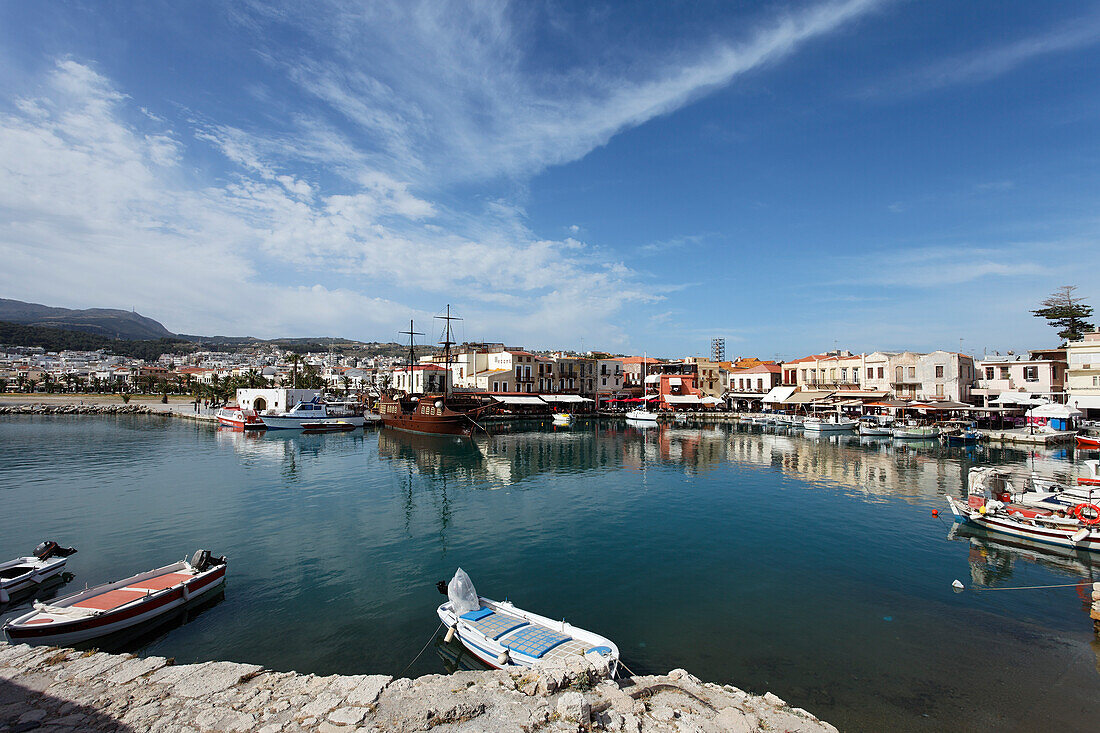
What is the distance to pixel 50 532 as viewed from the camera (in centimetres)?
1839

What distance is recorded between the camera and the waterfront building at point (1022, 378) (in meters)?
54.3

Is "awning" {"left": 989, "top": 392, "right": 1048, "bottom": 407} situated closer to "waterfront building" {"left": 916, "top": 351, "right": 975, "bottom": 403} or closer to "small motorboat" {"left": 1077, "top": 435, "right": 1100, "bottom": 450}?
"waterfront building" {"left": 916, "top": 351, "right": 975, "bottom": 403}

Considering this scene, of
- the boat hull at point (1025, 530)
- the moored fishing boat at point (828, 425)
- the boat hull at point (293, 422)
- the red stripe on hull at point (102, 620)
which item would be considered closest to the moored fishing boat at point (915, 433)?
the moored fishing boat at point (828, 425)

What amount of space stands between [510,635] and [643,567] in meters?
6.79

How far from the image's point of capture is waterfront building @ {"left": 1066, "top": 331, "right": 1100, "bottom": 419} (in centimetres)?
4781

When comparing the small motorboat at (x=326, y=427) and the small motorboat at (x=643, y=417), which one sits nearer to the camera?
the small motorboat at (x=326, y=427)

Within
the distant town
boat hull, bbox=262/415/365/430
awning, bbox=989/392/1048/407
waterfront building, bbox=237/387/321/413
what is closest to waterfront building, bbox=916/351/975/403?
the distant town

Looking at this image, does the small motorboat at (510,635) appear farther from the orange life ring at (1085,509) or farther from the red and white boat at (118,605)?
the orange life ring at (1085,509)

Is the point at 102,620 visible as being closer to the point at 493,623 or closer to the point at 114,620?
the point at 114,620

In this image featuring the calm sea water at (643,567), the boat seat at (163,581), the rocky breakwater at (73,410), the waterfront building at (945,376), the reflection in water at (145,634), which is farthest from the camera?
the rocky breakwater at (73,410)

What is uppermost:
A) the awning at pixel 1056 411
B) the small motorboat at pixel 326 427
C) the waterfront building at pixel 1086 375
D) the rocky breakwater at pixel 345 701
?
the waterfront building at pixel 1086 375

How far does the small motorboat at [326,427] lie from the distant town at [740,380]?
45.9 ft

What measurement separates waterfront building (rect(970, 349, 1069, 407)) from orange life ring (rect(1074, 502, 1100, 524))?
46.0m

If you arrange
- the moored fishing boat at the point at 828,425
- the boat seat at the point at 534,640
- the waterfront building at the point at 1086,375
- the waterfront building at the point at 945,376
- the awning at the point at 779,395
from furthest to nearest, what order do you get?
the awning at the point at 779,395 → the waterfront building at the point at 945,376 → the moored fishing boat at the point at 828,425 → the waterfront building at the point at 1086,375 → the boat seat at the point at 534,640
